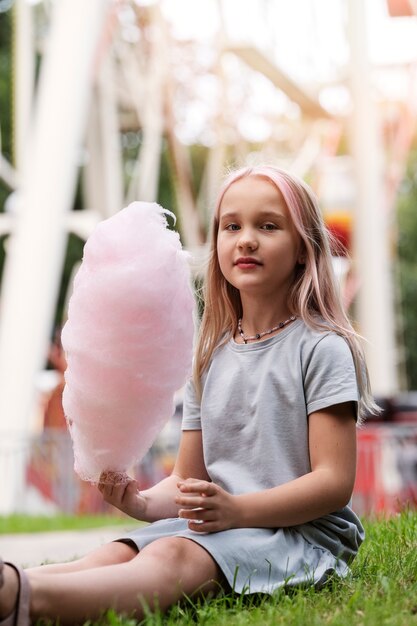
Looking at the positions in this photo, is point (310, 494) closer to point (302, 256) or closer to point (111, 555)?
point (111, 555)

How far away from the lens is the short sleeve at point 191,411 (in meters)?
2.95

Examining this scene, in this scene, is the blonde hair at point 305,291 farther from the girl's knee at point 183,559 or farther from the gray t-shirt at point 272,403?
the girl's knee at point 183,559

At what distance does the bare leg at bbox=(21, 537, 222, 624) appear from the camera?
2.20m

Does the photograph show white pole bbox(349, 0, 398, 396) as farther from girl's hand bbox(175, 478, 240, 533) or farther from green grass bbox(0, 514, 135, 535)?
girl's hand bbox(175, 478, 240, 533)

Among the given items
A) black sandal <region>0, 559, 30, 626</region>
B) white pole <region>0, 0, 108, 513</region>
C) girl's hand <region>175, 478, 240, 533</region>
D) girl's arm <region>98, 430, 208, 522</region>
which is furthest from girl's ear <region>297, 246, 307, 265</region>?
white pole <region>0, 0, 108, 513</region>

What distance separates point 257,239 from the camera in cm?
279

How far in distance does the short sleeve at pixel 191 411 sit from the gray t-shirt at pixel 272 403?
0.29 feet

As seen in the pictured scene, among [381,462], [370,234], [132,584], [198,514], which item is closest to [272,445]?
[198,514]

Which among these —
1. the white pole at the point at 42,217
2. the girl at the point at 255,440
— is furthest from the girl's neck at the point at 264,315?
the white pole at the point at 42,217

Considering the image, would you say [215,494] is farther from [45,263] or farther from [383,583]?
[45,263]

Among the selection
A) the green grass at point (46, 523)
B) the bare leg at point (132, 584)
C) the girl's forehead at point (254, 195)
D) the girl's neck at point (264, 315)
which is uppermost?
the girl's forehead at point (254, 195)

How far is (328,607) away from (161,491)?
625 mm

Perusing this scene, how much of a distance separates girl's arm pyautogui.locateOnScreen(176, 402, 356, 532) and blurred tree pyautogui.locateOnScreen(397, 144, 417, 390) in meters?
34.2

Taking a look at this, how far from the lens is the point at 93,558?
2494 millimetres
